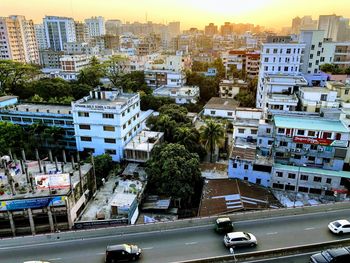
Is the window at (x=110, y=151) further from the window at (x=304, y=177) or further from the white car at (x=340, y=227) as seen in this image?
the white car at (x=340, y=227)

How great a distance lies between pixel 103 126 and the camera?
Result: 41.8 m

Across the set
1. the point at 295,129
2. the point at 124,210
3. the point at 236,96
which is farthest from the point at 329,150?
the point at 236,96

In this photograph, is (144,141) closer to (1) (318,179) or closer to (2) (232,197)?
(2) (232,197)

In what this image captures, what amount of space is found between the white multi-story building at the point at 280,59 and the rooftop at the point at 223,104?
226 inches

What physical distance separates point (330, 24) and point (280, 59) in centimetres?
11109

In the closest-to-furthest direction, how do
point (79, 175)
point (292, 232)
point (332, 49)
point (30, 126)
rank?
point (292, 232) → point (79, 175) → point (30, 126) → point (332, 49)

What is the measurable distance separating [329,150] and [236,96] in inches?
1548

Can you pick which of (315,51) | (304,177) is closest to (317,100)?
(304,177)

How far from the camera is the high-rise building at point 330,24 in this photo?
144m

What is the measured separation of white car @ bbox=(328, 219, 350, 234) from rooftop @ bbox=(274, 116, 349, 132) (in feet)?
53.5

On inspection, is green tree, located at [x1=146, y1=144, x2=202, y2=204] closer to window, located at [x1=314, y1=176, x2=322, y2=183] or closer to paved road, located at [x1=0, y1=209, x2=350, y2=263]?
paved road, located at [x1=0, y1=209, x2=350, y2=263]

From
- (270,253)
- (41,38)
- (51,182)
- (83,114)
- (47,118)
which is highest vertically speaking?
(41,38)

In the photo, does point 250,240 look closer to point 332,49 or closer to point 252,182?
point 252,182

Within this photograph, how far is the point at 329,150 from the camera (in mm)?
35688
